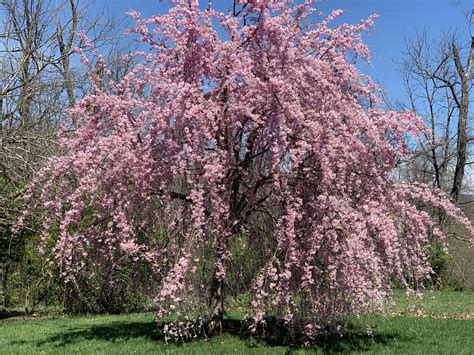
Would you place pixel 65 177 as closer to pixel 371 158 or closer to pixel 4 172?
pixel 4 172

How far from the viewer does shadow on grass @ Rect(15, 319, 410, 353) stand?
7.16 metres

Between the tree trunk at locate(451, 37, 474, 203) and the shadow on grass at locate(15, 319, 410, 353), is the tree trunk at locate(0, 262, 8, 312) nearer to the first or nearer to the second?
the shadow on grass at locate(15, 319, 410, 353)

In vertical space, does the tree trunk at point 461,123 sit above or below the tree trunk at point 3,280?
above

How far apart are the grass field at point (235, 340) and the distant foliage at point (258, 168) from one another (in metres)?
0.46

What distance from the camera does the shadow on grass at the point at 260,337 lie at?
7.16 metres

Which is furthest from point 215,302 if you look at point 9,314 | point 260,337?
point 9,314

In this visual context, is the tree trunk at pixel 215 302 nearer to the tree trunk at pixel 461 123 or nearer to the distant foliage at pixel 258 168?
the distant foliage at pixel 258 168

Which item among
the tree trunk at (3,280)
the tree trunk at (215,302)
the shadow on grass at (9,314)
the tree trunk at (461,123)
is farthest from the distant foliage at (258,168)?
the tree trunk at (461,123)

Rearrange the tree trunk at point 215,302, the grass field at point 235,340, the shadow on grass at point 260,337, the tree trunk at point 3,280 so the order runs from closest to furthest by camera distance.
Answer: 1. the grass field at point 235,340
2. the shadow on grass at point 260,337
3. the tree trunk at point 215,302
4. the tree trunk at point 3,280

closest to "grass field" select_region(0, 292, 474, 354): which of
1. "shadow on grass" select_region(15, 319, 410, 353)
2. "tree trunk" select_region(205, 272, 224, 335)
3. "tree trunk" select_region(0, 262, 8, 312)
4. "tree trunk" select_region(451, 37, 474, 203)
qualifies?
"shadow on grass" select_region(15, 319, 410, 353)

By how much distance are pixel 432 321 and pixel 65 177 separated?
739cm

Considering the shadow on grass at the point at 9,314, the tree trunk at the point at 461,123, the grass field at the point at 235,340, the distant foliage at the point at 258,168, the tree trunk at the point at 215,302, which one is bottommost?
the shadow on grass at the point at 9,314

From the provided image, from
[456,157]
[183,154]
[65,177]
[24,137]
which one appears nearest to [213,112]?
[183,154]

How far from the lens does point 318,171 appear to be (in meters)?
6.71
